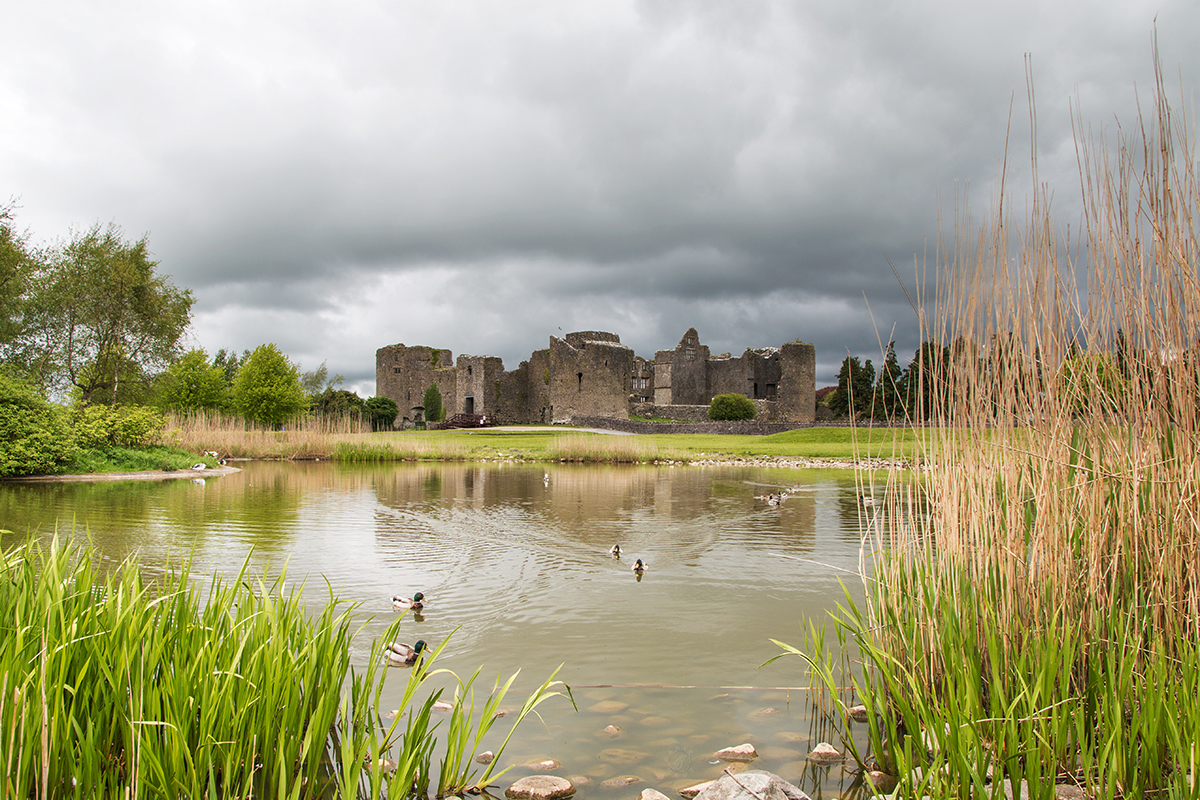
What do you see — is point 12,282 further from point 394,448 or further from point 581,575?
point 581,575

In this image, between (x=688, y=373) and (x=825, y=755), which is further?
(x=688, y=373)

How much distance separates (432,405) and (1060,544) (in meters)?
44.3

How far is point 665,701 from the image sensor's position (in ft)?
10.6

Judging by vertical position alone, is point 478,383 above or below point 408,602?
above

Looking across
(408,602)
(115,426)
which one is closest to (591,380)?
(115,426)

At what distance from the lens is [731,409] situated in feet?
123

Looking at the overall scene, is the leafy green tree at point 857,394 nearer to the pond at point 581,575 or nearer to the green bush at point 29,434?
the pond at point 581,575

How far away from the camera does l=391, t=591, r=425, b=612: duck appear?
470cm

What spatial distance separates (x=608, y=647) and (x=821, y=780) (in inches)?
63.7

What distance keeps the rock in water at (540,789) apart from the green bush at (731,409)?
3541 cm

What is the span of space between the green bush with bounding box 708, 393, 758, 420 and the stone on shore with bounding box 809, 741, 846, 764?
35.0m

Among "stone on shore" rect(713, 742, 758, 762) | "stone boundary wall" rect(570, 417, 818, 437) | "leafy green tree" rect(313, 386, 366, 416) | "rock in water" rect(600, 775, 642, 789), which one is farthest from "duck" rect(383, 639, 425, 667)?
"leafy green tree" rect(313, 386, 366, 416)

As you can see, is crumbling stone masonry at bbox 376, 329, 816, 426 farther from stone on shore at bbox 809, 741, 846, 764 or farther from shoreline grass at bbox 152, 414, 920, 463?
stone on shore at bbox 809, 741, 846, 764

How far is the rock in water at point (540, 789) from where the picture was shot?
7.97ft
